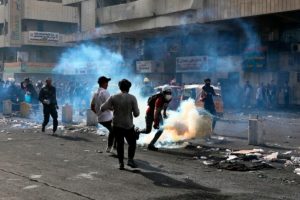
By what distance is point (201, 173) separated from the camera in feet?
27.7

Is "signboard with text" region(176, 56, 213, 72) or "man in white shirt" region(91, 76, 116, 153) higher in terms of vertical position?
"signboard with text" region(176, 56, 213, 72)

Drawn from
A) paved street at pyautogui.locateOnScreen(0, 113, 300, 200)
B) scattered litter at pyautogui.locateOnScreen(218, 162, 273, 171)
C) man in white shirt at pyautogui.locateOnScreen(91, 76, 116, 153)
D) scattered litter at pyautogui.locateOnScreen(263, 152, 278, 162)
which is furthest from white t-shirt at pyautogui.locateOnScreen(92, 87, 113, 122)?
scattered litter at pyautogui.locateOnScreen(263, 152, 278, 162)

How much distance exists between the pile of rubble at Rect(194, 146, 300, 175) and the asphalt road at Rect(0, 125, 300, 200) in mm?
284

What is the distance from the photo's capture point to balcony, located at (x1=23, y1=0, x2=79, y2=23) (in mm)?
57031

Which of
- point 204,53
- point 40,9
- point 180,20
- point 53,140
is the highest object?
point 40,9

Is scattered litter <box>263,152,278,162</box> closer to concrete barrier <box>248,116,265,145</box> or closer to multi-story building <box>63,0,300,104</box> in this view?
concrete barrier <box>248,116,265,145</box>

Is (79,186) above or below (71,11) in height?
below

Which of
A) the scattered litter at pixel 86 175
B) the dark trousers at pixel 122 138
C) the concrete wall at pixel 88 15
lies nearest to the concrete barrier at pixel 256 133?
the dark trousers at pixel 122 138

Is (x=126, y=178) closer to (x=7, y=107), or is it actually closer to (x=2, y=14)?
(x=7, y=107)

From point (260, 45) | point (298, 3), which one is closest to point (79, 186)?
point (298, 3)

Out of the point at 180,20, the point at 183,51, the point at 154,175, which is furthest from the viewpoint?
the point at 183,51

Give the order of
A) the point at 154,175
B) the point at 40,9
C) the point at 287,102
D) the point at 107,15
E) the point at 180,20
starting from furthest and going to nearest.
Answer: the point at 40,9, the point at 107,15, the point at 180,20, the point at 287,102, the point at 154,175

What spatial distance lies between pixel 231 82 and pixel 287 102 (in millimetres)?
4969

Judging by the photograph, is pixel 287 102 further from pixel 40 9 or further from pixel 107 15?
pixel 40 9
